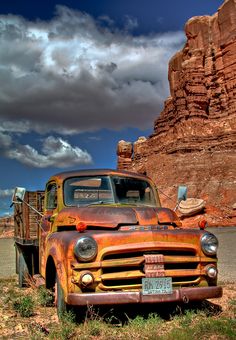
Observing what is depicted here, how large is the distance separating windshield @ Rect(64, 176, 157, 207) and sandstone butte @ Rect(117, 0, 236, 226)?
140 feet

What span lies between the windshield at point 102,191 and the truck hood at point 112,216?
38 centimetres

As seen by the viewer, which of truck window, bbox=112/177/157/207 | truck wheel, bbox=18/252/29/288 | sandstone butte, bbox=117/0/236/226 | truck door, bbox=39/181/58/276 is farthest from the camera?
sandstone butte, bbox=117/0/236/226

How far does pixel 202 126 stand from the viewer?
68562 mm

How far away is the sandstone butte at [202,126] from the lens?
56750 millimetres

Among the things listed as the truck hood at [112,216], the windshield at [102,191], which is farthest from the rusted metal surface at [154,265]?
the windshield at [102,191]

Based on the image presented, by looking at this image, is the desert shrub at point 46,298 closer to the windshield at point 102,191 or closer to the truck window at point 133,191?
the windshield at point 102,191

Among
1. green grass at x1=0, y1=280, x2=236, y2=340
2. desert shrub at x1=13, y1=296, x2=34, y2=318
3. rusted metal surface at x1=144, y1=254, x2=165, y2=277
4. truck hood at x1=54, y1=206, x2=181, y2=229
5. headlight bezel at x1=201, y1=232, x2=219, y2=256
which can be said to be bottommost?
green grass at x1=0, y1=280, x2=236, y2=340

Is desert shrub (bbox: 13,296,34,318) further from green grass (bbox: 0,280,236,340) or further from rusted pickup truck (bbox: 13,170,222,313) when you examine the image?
A: rusted pickup truck (bbox: 13,170,222,313)

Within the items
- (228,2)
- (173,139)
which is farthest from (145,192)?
(228,2)

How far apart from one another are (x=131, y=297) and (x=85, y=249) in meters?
0.80

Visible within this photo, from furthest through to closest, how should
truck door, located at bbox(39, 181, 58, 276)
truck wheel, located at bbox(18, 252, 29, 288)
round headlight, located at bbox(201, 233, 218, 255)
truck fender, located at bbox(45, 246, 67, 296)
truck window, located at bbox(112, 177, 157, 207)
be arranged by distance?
1. truck wheel, located at bbox(18, 252, 29, 288)
2. truck door, located at bbox(39, 181, 58, 276)
3. truck window, located at bbox(112, 177, 157, 207)
4. round headlight, located at bbox(201, 233, 218, 255)
5. truck fender, located at bbox(45, 246, 67, 296)

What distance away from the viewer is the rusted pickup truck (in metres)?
5.34

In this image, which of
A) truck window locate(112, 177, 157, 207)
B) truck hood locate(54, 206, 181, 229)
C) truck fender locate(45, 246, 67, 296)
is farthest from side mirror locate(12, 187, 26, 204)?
truck window locate(112, 177, 157, 207)

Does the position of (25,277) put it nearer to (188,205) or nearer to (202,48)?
(188,205)
